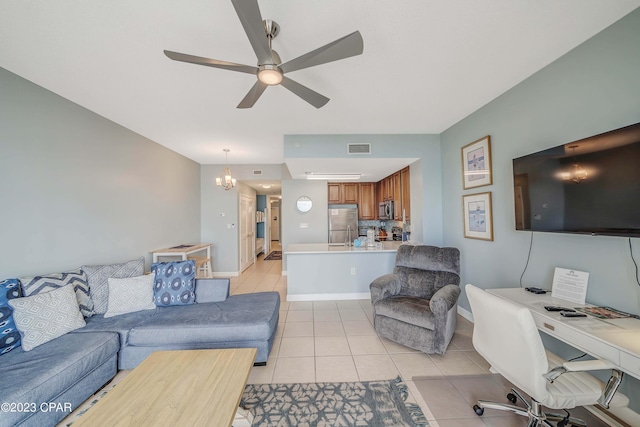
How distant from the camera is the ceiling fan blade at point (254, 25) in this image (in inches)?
44.3

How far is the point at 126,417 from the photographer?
3.88 feet

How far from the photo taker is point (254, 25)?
125 centimetres

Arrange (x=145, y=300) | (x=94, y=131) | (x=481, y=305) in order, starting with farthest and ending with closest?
(x=94, y=131), (x=145, y=300), (x=481, y=305)

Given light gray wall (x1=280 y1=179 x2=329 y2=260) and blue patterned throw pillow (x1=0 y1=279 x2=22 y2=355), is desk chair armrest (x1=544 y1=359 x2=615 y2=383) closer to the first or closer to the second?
blue patterned throw pillow (x1=0 y1=279 x2=22 y2=355)

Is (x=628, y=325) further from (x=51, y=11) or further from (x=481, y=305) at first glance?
(x=51, y=11)

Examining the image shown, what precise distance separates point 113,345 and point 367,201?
17.2ft

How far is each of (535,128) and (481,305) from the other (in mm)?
1804

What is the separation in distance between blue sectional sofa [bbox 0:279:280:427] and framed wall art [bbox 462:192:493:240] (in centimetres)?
261

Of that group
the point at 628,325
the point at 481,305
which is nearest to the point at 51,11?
the point at 481,305

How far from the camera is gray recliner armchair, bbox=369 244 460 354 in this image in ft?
7.47

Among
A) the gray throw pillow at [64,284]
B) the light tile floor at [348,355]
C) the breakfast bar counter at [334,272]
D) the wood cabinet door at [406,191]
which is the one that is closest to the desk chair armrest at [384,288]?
the light tile floor at [348,355]

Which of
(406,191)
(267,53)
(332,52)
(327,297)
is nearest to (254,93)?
(267,53)

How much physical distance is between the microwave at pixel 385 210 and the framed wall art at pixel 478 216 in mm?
1903

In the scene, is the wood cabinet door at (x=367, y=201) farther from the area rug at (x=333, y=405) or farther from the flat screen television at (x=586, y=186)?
the area rug at (x=333, y=405)
